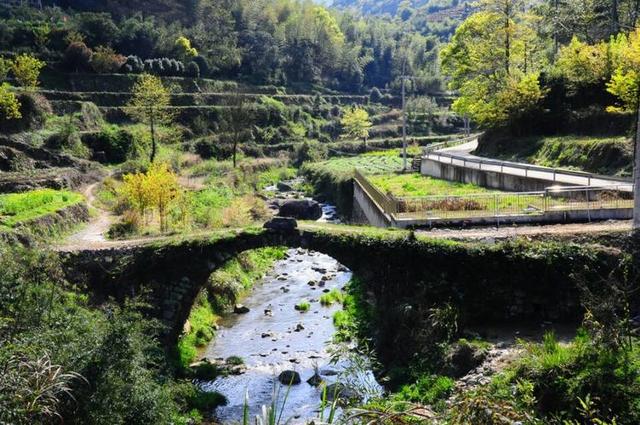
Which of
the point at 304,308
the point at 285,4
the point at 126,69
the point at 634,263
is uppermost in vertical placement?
the point at 285,4

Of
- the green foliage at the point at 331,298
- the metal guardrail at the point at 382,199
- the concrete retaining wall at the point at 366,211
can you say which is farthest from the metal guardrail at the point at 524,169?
the green foliage at the point at 331,298

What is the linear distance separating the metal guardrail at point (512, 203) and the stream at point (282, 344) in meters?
6.86

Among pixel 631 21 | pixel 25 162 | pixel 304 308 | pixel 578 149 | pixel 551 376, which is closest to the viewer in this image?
pixel 551 376

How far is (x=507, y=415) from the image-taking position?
842cm

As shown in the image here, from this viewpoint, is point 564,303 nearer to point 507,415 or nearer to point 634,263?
point 634,263

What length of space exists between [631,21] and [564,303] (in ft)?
136

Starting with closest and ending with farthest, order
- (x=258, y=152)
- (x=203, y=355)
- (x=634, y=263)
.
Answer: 1. (x=634, y=263)
2. (x=203, y=355)
3. (x=258, y=152)

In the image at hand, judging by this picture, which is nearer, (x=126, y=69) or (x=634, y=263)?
(x=634, y=263)

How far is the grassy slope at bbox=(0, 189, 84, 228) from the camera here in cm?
2723

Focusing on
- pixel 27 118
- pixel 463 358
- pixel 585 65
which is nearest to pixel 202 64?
pixel 27 118

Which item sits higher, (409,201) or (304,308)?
(409,201)

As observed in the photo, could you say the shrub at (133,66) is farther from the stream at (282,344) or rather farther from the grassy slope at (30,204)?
the stream at (282,344)

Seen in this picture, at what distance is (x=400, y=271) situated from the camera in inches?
855

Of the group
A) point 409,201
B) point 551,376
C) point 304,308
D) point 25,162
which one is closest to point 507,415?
point 551,376
